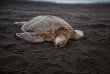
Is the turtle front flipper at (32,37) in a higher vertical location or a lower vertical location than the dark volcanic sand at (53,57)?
higher

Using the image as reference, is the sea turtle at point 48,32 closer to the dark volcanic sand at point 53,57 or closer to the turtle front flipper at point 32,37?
the turtle front flipper at point 32,37

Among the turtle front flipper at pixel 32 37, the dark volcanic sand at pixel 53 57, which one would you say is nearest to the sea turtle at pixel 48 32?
the turtle front flipper at pixel 32 37

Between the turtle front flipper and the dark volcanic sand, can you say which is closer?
the dark volcanic sand

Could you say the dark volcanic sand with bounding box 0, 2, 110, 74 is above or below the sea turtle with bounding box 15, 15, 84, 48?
below

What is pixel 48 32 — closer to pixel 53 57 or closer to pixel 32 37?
pixel 32 37

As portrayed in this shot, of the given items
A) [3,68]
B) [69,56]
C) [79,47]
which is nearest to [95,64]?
[69,56]

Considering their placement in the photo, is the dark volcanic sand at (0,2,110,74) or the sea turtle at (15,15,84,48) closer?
the dark volcanic sand at (0,2,110,74)

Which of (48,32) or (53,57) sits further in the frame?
(48,32)

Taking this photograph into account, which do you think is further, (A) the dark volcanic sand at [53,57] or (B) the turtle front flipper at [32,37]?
(B) the turtle front flipper at [32,37]

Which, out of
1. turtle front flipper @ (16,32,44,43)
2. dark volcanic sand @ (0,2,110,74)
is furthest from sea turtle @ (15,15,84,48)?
dark volcanic sand @ (0,2,110,74)

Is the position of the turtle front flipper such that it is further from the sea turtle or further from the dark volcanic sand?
the dark volcanic sand

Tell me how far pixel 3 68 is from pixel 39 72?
0.60 m

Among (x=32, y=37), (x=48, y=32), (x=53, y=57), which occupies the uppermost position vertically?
(x=48, y=32)

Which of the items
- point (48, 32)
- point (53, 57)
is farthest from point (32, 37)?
point (53, 57)
